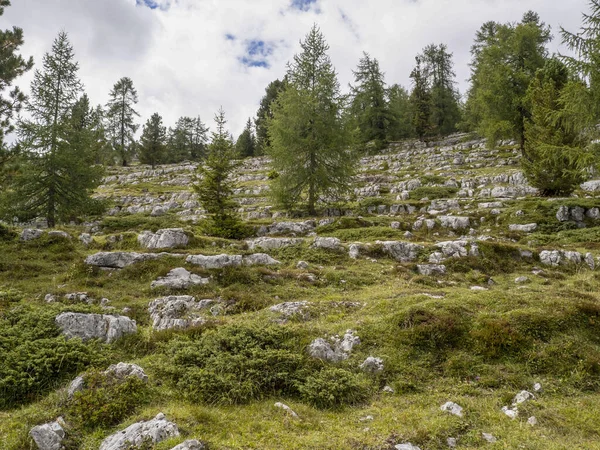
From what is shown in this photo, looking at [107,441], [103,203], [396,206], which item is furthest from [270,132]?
[107,441]

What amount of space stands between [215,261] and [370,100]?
5645 centimetres

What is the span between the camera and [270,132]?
28672 millimetres

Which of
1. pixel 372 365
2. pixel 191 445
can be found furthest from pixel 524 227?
pixel 191 445

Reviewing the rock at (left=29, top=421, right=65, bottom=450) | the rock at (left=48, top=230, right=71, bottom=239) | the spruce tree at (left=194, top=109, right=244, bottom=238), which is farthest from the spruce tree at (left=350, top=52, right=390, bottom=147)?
the rock at (left=29, top=421, right=65, bottom=450)

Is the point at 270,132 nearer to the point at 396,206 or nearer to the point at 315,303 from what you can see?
the point at 396,206

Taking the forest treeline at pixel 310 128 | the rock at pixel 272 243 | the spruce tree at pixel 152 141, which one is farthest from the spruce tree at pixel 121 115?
the rock at pixel 272 243

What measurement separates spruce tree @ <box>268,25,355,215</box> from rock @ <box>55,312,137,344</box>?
20.7m

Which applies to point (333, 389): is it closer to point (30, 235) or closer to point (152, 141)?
point (30, 235)

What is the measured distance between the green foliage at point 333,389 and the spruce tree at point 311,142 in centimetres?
2215

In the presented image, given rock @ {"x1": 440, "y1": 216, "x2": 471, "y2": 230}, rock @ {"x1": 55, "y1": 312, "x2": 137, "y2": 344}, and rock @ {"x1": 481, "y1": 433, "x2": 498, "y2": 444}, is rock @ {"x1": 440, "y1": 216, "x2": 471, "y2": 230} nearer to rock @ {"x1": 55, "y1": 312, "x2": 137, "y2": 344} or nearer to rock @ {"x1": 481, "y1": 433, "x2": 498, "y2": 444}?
rock @ {"x1": 481, "y1": 433, "x2": 498, "y2": 444}

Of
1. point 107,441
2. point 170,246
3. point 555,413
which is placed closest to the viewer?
point 107,441

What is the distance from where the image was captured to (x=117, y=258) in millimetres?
15047

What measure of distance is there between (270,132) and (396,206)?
1335 centimetres

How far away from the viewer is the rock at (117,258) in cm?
1478
